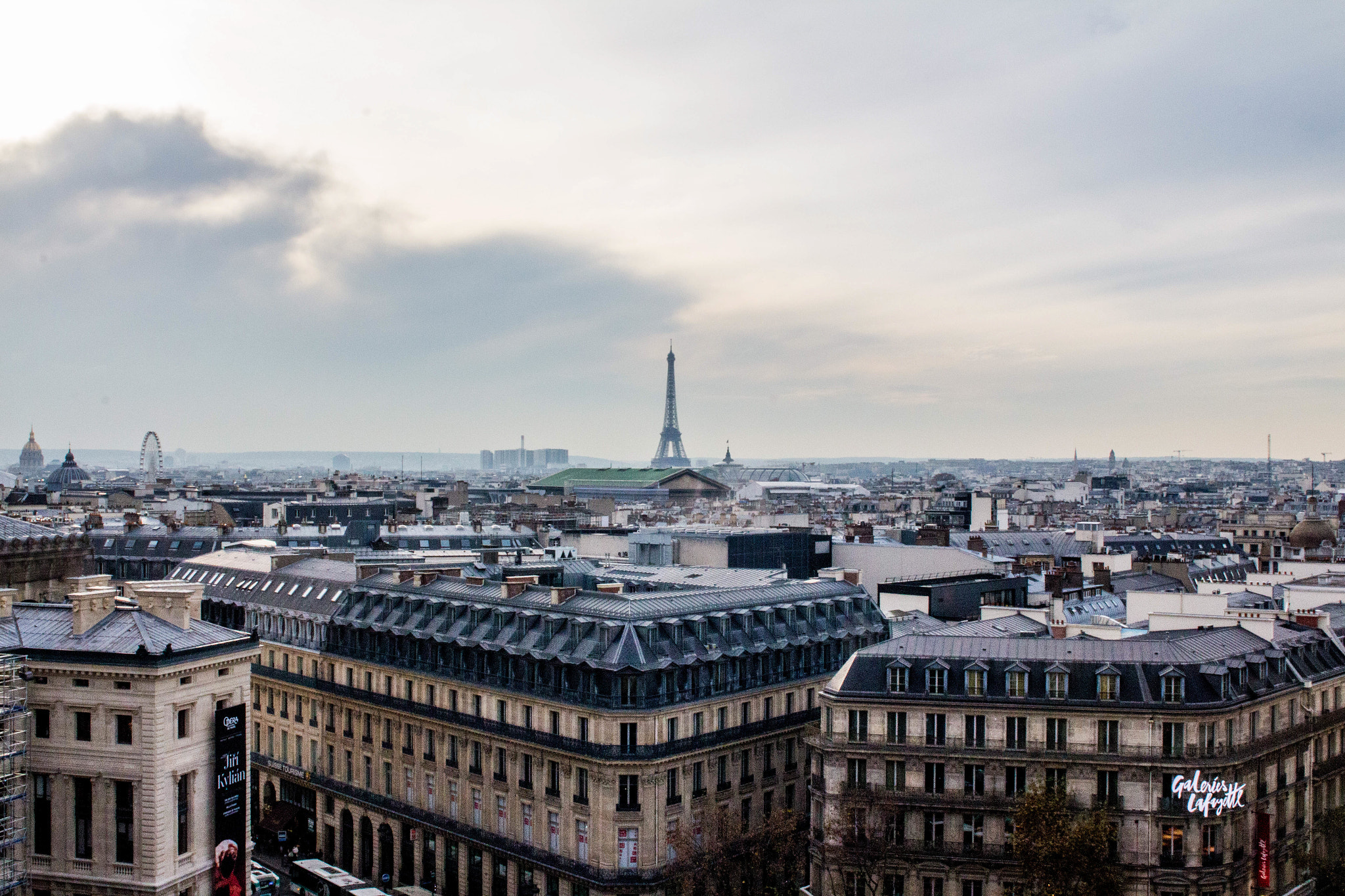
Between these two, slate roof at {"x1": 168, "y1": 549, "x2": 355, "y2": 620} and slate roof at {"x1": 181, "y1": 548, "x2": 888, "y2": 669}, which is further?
slate roof at {"x1": 168, "y1": 549, "x2": 355, "y2": 620}

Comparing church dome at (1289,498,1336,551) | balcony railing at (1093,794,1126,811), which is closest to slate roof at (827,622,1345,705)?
balcony railing at (1093,794,1126,811)

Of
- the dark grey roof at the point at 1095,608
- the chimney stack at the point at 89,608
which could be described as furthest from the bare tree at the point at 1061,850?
the chimney stack at the point at 89,608

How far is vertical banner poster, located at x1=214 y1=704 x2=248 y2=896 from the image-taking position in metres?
48.0

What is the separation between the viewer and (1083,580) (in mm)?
91750

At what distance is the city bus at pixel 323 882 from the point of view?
61.7m

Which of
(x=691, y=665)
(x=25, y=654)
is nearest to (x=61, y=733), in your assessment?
(x=25, y=654)

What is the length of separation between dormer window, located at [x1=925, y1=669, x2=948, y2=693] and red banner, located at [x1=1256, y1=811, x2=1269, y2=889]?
14408 millimetres

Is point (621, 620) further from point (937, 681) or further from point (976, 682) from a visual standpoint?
point (976, 682)

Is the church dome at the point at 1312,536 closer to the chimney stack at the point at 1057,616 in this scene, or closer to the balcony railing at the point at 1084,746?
the chimney stack at the point at 1057,616

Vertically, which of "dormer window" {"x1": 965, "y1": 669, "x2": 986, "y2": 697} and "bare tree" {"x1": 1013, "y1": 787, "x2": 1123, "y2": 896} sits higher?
"dormer window" {"x1": 965, "y1": 669, "x2": 986, "y2": 697}

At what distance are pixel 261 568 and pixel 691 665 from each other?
41.7m

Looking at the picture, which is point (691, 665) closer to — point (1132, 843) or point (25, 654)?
point (1132, 843)

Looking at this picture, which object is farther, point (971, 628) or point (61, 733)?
point (971, 628)

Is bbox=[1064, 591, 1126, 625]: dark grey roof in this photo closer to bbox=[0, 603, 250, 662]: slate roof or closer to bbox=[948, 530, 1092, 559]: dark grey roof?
bbox=[948, 530, 1092, 559]: dark grey roof
